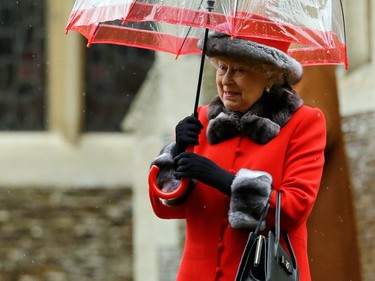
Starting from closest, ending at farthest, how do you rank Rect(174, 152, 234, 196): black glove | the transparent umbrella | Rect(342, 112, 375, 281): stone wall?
Rect(174, 152, 234, 196): black glove
the transparent umbrella
Rect(342, 112, 375, 281): stone wall

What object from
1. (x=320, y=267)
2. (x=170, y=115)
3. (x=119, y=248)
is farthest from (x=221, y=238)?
(x=119, y=248)

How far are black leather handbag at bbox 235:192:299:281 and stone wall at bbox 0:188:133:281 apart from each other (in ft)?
28.1

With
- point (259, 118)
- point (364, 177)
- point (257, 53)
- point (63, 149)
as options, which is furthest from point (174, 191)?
point (63, 149)

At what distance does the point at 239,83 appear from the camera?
16.9 ft

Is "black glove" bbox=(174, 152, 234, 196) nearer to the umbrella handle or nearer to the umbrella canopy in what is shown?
the umbrella handle

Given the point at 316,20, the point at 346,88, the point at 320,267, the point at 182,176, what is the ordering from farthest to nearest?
the point at 346,88 → the point at 320,267 → the point at 316,20 → the point at 182,176

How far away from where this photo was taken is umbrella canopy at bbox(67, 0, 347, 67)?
5.24 meters

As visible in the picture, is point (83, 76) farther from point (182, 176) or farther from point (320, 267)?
point (182, 176)

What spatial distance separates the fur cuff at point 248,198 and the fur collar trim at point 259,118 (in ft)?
0.58

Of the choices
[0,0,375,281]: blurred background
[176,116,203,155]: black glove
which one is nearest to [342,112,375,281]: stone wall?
[0,0,375,281]: blurred background

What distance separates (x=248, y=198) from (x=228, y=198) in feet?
0.49

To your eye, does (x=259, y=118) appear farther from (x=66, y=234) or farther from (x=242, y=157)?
(x=66, y=234)

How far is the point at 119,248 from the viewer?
44.5 ft

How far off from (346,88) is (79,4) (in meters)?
5.11
